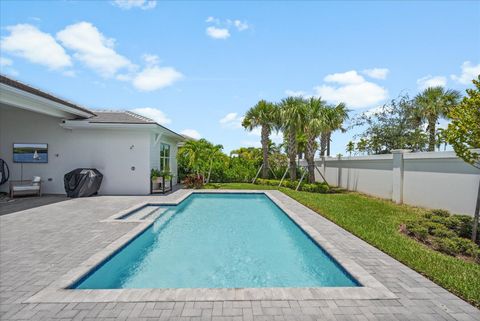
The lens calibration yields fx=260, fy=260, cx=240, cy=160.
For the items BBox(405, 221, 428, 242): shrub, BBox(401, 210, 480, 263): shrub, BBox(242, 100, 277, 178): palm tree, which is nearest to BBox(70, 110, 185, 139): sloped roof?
BBox(242, 100, 277, 178): palm tree

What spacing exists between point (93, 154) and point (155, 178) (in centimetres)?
321

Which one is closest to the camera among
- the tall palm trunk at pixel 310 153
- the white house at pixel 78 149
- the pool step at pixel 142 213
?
the pool step at pixel 142 213

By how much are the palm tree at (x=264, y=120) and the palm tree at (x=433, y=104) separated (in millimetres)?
10622

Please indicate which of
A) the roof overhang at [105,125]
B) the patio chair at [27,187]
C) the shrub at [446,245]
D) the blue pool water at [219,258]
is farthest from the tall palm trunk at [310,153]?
the patio chair at [27,187]

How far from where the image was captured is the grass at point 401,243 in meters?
3.78

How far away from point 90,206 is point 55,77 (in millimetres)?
6405

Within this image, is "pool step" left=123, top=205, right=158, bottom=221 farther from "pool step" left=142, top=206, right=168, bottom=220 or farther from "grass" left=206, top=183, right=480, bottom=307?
"grass" left=206, top=183, right=480, bottom=307

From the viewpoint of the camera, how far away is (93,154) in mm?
12953

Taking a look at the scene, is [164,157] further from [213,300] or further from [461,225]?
[461,225]

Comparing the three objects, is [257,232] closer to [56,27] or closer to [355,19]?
[355,19]

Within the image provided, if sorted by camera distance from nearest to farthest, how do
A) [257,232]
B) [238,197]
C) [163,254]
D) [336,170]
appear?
[163,254] < [257,232] < [238,197] < [336,170]

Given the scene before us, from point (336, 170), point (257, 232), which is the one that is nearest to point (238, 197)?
point (257, 232)

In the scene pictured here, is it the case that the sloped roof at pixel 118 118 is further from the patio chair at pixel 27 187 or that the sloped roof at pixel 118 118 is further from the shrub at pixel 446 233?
the shrub at pixel 446 233

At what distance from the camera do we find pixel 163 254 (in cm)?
558
